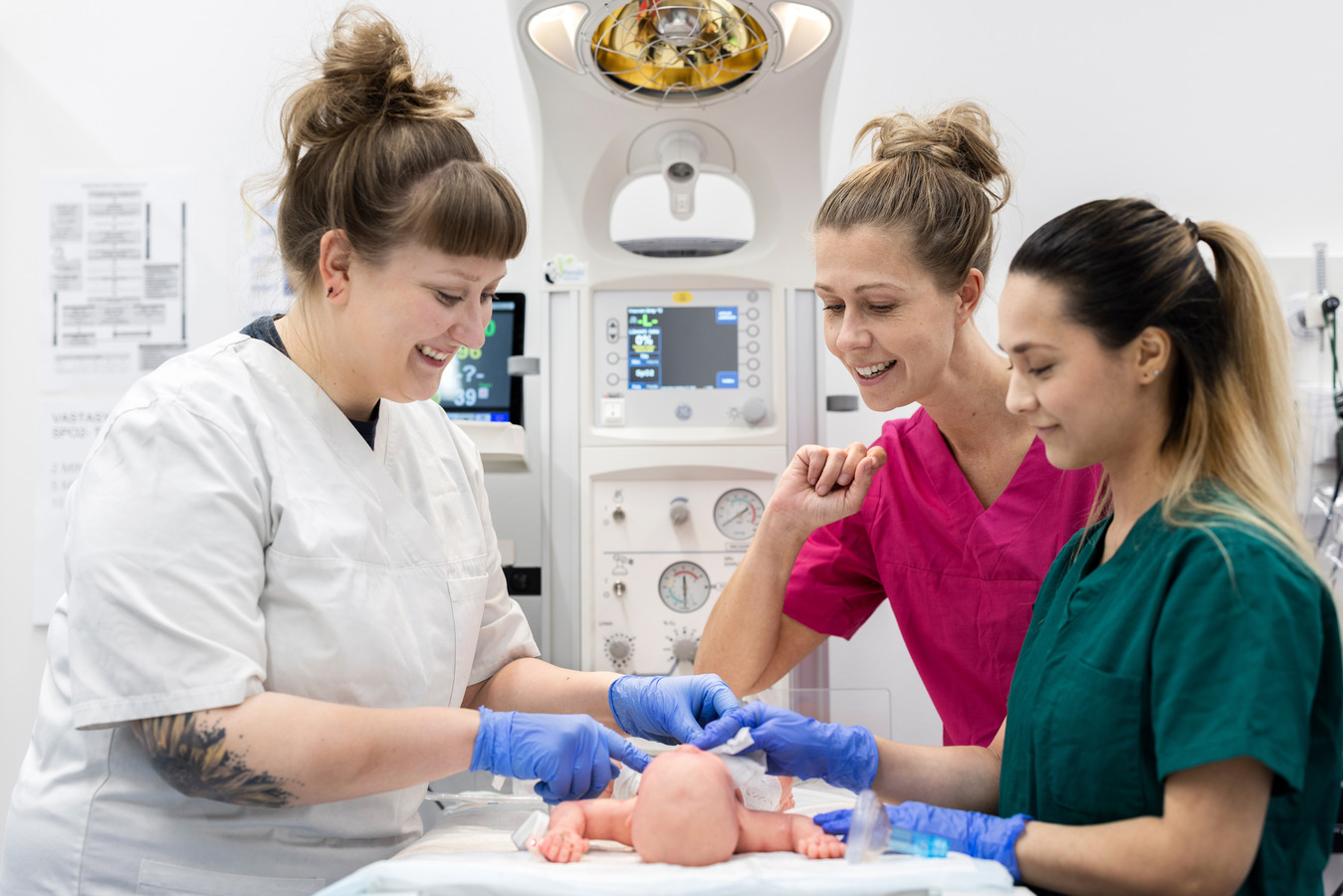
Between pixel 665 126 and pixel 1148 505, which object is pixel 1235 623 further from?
pixel 665 126

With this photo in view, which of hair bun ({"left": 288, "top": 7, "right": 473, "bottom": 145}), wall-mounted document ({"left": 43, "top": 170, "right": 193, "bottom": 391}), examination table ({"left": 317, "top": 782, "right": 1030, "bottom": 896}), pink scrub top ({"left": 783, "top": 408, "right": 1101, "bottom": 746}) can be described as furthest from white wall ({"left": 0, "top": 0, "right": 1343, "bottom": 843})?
examination table ({"left": 317, "top": 782, "right": 1030, "bottom": 896})

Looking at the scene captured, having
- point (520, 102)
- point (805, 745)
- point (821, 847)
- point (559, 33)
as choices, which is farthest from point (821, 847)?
point (520, 102)

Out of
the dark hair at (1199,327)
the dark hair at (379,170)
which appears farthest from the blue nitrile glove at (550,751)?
the dark hair at (1199,327)

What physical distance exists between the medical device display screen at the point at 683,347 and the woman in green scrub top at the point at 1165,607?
105 cm

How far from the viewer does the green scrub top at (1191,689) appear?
0.83 meters

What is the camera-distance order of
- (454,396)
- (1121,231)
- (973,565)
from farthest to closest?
(454,396) → (973,565) → (1121,231)

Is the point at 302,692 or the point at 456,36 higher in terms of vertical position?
the point at 456,36

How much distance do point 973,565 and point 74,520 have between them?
3.90ft

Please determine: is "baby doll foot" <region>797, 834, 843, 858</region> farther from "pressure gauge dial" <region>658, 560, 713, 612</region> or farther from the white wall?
the white wall

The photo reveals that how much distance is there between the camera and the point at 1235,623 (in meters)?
0.85

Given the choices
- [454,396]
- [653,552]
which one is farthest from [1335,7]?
[454,396]

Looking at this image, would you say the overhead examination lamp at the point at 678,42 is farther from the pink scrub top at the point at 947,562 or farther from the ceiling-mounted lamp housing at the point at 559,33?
the pink scrub top at the point at 947,562

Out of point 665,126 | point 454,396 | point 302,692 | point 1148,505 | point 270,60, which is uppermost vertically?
point 270,60

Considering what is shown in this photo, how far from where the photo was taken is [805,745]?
1163 millimetres
